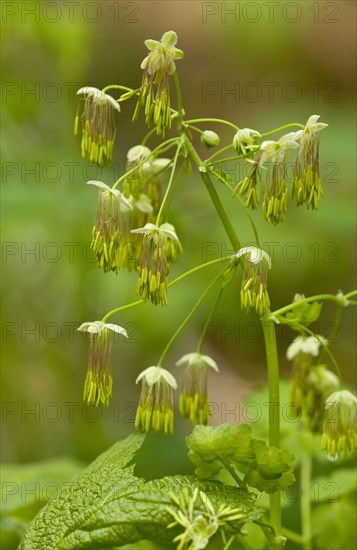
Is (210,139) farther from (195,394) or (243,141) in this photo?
(195,394)

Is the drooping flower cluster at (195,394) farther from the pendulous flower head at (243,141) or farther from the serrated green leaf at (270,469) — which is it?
the pendulous flower head at (243,141)

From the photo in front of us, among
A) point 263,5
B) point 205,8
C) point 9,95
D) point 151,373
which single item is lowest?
point 151,373

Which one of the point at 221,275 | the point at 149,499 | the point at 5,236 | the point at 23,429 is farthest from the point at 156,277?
the point at 23,429

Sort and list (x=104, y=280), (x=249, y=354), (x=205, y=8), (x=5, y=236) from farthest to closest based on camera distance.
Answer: (x=205, y=8) → (x=249, y=354) → (x=5, y=236) → (x=104, y=280)

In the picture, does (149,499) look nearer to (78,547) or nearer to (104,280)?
(78,547)

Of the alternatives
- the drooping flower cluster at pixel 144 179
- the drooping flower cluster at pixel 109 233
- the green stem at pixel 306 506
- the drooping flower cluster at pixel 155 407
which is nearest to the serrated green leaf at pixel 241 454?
the drooping flower cluster at pixel 155 407

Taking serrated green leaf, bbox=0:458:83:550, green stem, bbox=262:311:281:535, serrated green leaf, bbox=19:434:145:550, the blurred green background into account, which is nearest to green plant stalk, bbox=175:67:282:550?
green stem, bbox=262:311:281:535

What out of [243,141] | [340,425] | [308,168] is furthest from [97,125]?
[340,425]
